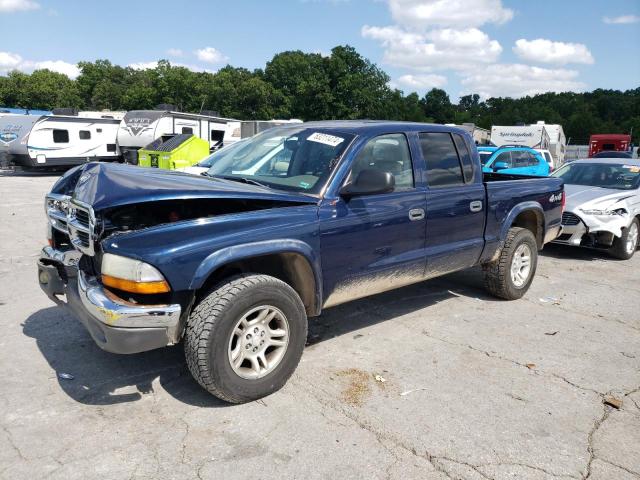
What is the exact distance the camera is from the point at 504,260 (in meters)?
5.61

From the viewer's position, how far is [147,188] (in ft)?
10.3

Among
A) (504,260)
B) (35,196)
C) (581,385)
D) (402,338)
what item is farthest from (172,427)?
(35,196)

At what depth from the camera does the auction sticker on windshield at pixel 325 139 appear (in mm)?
4109

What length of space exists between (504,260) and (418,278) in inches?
58.9

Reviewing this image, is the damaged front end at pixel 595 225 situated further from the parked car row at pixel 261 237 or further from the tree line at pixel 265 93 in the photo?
the tree line at pixel 265 93

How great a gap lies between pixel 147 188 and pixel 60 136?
20.7m

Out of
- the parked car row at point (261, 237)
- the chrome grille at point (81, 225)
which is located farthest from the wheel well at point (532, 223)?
the chrome grille at point (81, 225)

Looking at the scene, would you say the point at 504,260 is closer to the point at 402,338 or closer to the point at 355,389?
the point at 402,338

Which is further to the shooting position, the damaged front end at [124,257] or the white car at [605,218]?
the white car at [605,218]

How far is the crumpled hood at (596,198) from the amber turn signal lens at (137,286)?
7.20 m

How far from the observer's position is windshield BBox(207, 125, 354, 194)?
3.98 meters

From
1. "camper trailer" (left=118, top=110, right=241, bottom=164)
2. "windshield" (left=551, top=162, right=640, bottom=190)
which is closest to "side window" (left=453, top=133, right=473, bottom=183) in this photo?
"windshield" (left=551, top=162, right=640, bottom=190)

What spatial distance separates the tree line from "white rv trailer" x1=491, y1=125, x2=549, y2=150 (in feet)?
138

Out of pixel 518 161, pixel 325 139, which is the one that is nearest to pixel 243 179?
pixel 325 139
